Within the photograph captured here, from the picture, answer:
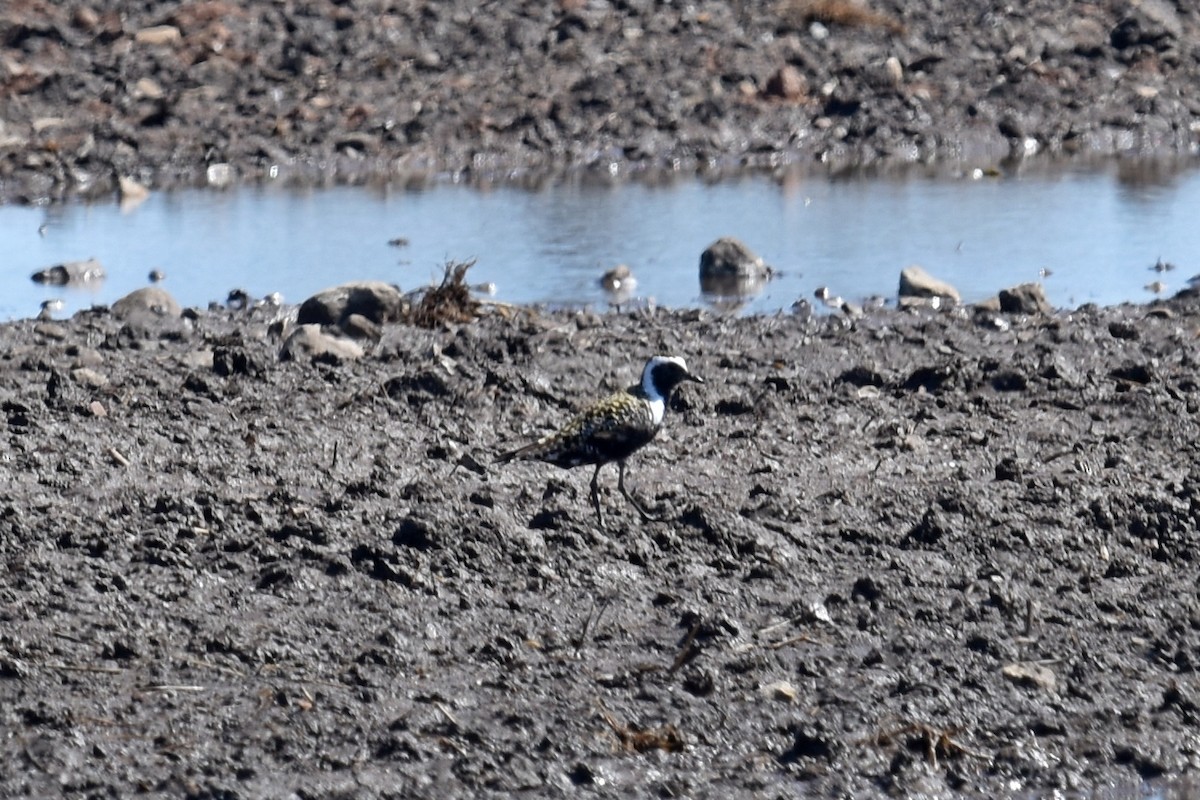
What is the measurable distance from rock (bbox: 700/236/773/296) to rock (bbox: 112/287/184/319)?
13.2 feet

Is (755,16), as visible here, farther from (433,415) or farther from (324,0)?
(433,415)

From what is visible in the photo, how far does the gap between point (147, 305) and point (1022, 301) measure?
579 centimetres

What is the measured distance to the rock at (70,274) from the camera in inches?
630

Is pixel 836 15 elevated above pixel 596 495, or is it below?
above

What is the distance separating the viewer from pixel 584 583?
801cm

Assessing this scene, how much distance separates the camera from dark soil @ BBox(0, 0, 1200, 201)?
878 inches

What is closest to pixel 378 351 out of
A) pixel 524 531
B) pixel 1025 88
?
pixel 524 531

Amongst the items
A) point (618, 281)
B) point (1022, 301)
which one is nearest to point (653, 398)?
point (1022, 301)

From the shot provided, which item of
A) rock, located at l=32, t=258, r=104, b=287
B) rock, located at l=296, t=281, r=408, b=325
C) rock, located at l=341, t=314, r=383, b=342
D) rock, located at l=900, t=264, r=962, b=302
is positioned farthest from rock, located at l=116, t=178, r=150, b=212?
rock, located at l=900, t=264, r=962, b=302

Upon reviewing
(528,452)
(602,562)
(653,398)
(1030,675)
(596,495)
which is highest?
(653,398)

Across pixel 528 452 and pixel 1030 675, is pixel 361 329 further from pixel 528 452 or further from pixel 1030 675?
pixel 1030 675

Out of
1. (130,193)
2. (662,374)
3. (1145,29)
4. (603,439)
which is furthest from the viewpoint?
(1145,29)

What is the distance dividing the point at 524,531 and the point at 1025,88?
58.1ft

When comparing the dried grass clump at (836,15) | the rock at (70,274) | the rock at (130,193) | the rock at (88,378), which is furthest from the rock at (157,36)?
the rock at (88,378)
